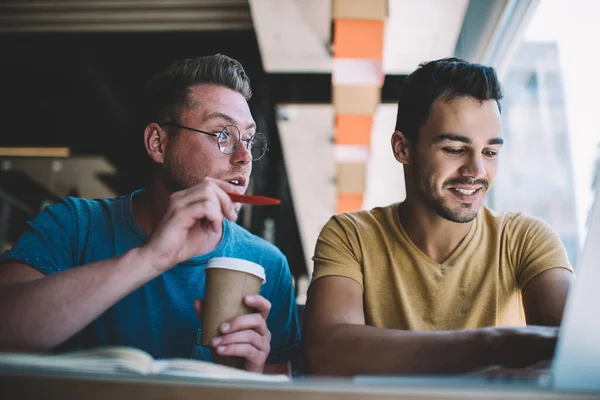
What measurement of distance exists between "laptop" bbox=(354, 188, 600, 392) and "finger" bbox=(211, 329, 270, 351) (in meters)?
0.48

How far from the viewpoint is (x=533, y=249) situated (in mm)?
1420

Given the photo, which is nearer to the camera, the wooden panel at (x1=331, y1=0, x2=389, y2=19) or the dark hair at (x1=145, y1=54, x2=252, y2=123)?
the dark hair at (x1=145, y1=54, x2=252, y2=123)

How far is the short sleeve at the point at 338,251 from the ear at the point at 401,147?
329mm

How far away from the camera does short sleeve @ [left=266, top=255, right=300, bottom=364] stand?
1.45 meters

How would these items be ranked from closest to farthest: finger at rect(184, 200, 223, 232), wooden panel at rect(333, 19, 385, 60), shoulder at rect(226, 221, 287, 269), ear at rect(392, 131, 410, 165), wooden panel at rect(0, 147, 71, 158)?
1. finger at rect(184, 200, 223, 232)
2. shoulder at rect(226, 221, 287, 269)
3. ear at rect(392, 131, 410, 165)
4. wooden panel at rect(333, 19, 385, 60)
5. wooden panel at rect(0, 147, 71, 158)

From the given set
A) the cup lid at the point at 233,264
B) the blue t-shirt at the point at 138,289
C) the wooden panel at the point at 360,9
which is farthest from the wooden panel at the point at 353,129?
the cup lid at the point at 233,264

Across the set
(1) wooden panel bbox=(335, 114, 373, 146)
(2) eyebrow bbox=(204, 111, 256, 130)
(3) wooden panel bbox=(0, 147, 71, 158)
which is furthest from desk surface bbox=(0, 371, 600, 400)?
(3) wooden panel bbox=(0, 147, 71, 158)

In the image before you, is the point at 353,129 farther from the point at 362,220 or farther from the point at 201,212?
the point at 201,212

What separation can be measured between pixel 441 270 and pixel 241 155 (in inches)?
26.4

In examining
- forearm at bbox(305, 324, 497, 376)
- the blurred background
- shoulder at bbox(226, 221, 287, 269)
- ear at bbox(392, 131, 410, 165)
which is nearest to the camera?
forearm at bbox(305, 324, 497, 376)

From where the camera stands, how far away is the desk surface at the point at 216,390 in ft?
1.76

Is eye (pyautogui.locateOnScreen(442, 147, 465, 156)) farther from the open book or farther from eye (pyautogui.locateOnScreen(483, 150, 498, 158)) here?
the open book

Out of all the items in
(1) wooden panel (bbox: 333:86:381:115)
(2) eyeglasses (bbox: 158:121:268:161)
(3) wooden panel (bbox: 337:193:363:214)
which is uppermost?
(1) wooden panel (bbox: 333:86:381:115)

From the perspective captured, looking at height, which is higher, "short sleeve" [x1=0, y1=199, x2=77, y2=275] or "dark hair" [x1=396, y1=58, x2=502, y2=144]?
"dark hair" [x1=396, y1=58, x2=502, y2=144]
